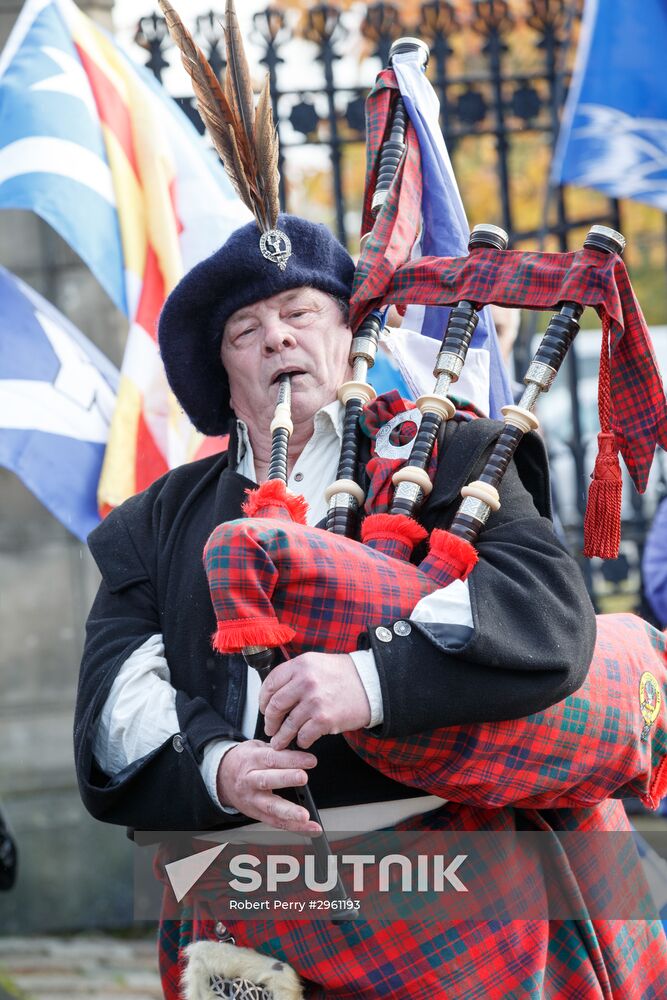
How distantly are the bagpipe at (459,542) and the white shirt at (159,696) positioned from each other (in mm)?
131

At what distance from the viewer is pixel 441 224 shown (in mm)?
2561

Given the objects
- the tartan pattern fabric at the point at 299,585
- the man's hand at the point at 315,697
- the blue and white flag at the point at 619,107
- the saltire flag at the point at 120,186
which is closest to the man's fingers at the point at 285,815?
the man's hand at the point at 315,697

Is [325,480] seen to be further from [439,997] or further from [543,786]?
[439,997]

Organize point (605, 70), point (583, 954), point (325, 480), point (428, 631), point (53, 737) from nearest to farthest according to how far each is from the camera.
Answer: point (428, 631), point (583, 954), point (325, 480), point (605, 70), point (53, 737)

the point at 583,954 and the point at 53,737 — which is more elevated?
the point at 583,954

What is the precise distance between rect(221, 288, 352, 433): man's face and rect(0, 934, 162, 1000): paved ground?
2.60 meters

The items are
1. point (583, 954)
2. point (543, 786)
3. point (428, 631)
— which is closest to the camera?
point (428, 631)

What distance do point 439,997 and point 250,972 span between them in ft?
1.06

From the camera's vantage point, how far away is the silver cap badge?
2369mm

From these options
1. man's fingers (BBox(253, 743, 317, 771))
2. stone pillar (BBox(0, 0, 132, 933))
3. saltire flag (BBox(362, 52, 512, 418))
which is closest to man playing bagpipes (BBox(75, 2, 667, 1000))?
man's fingers (BBox(253, 743, 317, 771))

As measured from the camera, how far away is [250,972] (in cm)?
210

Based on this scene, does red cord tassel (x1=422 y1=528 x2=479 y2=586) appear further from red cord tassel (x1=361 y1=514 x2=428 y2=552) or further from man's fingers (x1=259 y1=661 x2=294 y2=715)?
man's fingers (x1=259 y1=661 x2=294 y2=715)

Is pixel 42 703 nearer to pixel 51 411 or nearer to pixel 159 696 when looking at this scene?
pixel 51 411

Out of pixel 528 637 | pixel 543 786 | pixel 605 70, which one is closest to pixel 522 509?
pixel 528 637
